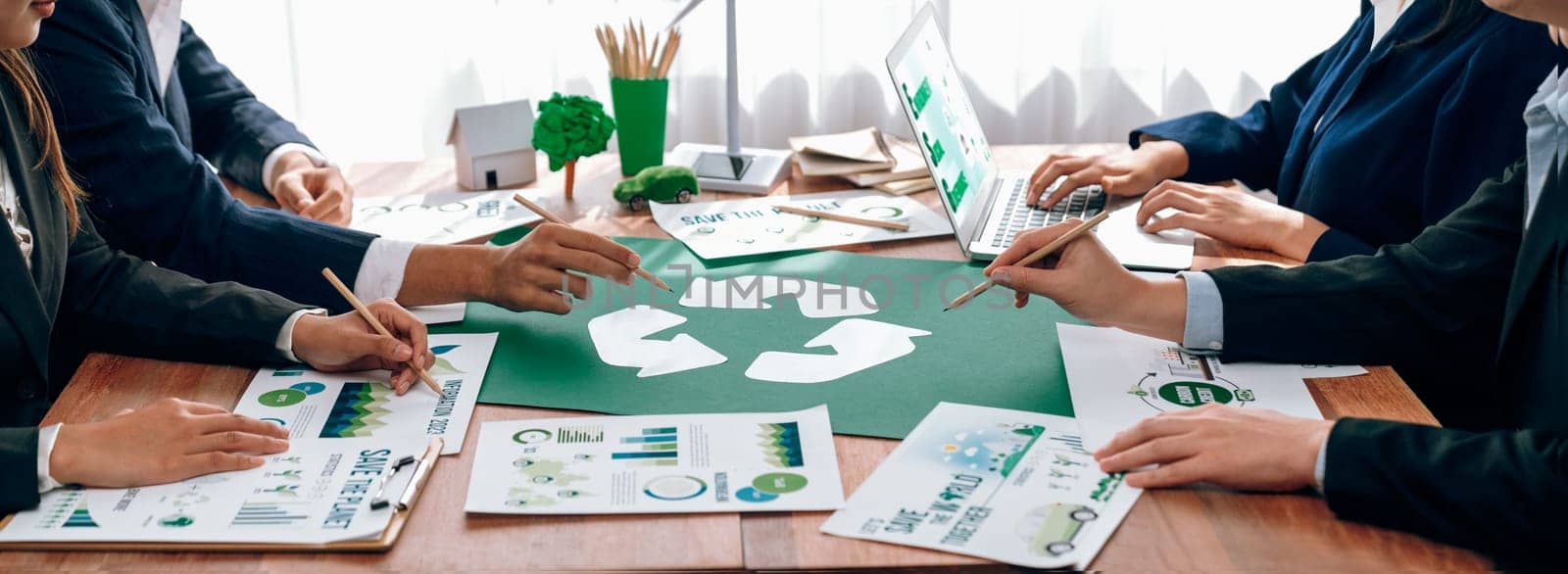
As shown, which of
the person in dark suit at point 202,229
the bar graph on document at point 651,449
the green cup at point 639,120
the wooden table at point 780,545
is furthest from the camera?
the green cup at point 639,120

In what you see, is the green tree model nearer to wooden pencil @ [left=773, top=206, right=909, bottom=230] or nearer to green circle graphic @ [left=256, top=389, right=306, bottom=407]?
wooden pencil @ [left=773, top=206, right=909, bottom=230]

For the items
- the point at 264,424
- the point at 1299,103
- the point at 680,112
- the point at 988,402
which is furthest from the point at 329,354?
the point at 680,112

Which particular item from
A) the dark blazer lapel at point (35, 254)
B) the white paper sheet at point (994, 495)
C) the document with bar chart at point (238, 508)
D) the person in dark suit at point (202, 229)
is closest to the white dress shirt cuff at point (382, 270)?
the person in dark suit at point (202, 229)

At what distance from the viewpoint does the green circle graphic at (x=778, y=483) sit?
979 mm

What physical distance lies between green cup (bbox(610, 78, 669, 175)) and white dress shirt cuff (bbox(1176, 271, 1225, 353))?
2.99ft

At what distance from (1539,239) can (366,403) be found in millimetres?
1051

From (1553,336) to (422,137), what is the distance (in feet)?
8.24

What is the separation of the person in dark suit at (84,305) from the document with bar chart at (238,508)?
7 cm

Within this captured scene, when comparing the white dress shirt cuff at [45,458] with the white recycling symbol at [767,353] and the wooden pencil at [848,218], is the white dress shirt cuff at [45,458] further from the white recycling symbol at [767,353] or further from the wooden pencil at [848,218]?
the wooden pencil at [848,218]

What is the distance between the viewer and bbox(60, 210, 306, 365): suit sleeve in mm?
1219

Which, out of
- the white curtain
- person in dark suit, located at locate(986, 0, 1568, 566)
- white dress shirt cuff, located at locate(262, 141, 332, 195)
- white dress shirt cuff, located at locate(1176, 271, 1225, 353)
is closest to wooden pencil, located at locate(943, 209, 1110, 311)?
person in dark suit, located at locate(986, 0, 1568, 566)

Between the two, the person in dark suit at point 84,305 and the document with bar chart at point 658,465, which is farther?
the person in dark suit at point 84,305

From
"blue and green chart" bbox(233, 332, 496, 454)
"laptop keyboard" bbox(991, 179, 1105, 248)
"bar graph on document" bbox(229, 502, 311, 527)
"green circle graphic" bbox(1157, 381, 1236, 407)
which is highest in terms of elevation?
"bar graph on document" bbox(229, 502, 311, 527)

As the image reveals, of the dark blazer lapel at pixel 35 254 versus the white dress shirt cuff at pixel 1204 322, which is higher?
the dark blazer lapel at pixel 35 254
